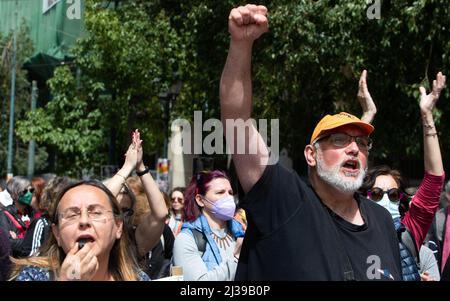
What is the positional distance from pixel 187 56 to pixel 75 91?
135 inches

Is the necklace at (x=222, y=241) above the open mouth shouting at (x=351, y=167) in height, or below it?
below

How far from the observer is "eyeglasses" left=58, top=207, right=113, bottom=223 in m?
2.89

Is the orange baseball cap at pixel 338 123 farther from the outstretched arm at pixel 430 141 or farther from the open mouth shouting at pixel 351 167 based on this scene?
the outstretched arm at pixel 430 141

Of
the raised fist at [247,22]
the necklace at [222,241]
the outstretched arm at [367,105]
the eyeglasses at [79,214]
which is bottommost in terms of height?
the necklace at [222,241]

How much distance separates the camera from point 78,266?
8.56ft

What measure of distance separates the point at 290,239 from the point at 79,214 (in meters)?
0.82

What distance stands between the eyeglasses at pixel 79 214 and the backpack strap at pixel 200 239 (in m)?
1.39

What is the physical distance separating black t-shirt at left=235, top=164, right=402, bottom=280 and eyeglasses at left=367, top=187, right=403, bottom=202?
84.8 inches

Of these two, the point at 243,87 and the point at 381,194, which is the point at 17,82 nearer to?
the point at 381,194

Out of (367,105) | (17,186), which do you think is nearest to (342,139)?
(367,105)

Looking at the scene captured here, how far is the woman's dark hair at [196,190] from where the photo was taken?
4.69 m

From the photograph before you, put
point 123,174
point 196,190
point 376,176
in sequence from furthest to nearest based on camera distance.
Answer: point 376,176 → point 196,190 → point 123,174

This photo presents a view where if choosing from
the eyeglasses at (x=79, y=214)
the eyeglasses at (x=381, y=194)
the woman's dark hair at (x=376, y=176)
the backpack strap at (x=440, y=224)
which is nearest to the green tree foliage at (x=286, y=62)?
the backpack strap at (x=440, y=224)
